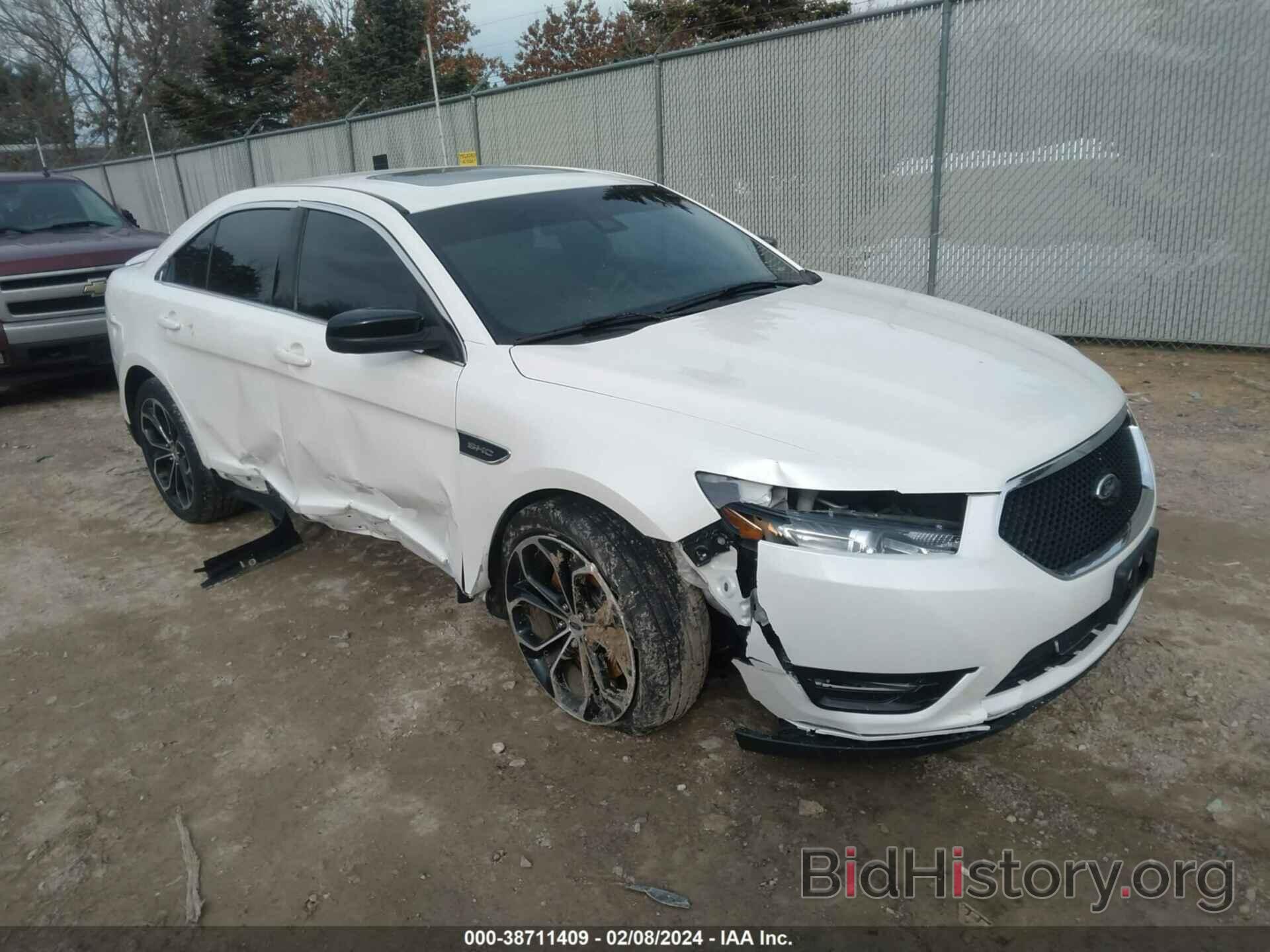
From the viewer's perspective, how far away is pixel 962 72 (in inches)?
299

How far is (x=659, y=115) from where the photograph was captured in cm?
955

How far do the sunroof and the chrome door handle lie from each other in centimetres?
84

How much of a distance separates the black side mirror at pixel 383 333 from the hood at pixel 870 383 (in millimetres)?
322

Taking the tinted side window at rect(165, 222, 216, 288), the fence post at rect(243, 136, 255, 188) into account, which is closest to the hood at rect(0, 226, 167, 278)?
the tinted side window at rect(165, 222, 216, 288)

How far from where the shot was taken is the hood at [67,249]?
7.44 m

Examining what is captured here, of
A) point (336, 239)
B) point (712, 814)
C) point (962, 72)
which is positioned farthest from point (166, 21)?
point (712, 814)

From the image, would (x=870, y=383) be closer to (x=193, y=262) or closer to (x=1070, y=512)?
(x=1070, y=512)

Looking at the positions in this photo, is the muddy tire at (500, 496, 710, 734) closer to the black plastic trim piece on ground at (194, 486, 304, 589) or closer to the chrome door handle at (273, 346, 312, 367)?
the chrome door handle at (273, 346, 312, 367)

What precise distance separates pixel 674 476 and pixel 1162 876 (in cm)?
158

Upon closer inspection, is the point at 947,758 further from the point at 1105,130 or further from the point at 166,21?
the point at 166,21

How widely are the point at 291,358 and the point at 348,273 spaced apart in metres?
0.41

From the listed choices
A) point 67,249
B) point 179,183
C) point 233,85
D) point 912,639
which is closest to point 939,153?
point 912,639

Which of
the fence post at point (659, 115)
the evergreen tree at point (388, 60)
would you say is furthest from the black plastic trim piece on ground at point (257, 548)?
the evergreen tree at point (388, 60)

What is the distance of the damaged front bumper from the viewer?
2.22 metres
